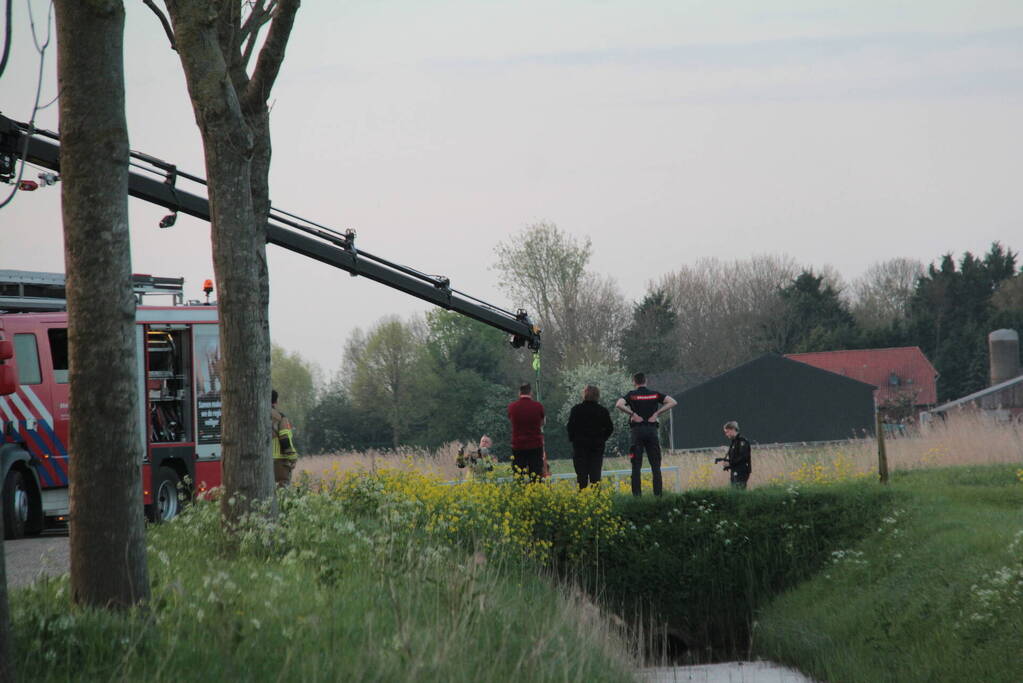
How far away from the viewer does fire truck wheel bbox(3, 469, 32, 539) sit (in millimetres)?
17234

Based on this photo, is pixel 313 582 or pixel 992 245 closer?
pixel 313 582

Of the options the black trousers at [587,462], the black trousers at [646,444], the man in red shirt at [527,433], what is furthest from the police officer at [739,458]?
the man in red shirt at [527,433]

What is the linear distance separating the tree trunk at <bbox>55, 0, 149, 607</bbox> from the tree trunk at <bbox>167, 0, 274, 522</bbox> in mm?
3687

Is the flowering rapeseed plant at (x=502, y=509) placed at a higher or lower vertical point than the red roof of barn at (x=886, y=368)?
lower

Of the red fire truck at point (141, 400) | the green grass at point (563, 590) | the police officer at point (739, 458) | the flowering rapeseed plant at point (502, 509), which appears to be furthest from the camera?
the police officer at point (739, 458)

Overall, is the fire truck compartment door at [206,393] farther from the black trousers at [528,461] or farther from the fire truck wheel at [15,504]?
the black trousers at [528,461]

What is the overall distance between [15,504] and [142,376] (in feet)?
8.28

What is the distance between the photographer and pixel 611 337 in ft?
225

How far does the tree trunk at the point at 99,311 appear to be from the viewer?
7.14 m

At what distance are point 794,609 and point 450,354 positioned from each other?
45009 mm

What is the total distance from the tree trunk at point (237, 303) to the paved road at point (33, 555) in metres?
1.78

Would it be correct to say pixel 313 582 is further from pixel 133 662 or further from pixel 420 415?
pixel 420 415

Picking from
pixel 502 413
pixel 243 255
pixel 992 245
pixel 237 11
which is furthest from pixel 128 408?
pixel 992 245

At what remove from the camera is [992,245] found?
81.9 metres
